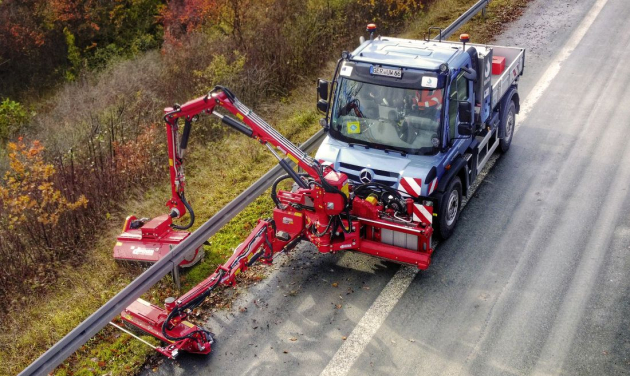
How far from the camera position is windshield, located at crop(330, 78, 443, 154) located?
29.8 ft

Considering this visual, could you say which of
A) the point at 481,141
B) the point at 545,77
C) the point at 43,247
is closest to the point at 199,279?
the point at 43,247

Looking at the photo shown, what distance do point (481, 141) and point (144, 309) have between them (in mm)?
5938

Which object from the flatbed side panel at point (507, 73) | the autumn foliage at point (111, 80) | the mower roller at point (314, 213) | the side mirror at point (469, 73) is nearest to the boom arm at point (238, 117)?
the mower roller at point (314, 213)

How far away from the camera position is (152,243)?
9.21 m

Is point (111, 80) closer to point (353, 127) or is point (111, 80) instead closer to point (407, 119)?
point (353, 127)

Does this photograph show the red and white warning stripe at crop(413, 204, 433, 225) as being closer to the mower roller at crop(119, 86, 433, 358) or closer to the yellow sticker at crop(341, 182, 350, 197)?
the mower roller at crop(119, 86, 433, 358)

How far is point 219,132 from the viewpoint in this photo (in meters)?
14.1

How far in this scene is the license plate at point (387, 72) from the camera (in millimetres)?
9000

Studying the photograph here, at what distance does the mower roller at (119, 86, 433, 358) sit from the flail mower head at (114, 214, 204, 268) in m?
0.02

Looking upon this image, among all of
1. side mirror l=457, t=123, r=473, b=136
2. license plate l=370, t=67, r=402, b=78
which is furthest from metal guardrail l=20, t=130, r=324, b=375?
side mirror l=457, t=123, r=473, b=136

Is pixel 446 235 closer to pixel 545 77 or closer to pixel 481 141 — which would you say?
pixel 481 141

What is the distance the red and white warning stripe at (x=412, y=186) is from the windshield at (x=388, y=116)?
51cm

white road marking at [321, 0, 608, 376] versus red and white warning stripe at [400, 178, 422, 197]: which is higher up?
red and white warning stripe at [400, 178, 422, 197]

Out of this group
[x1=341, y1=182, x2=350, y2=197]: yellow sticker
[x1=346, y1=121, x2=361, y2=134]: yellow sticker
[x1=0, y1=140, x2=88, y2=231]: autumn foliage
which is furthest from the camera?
[x1=0, y1=140, x2=88, y2=231]: autumn foliage
